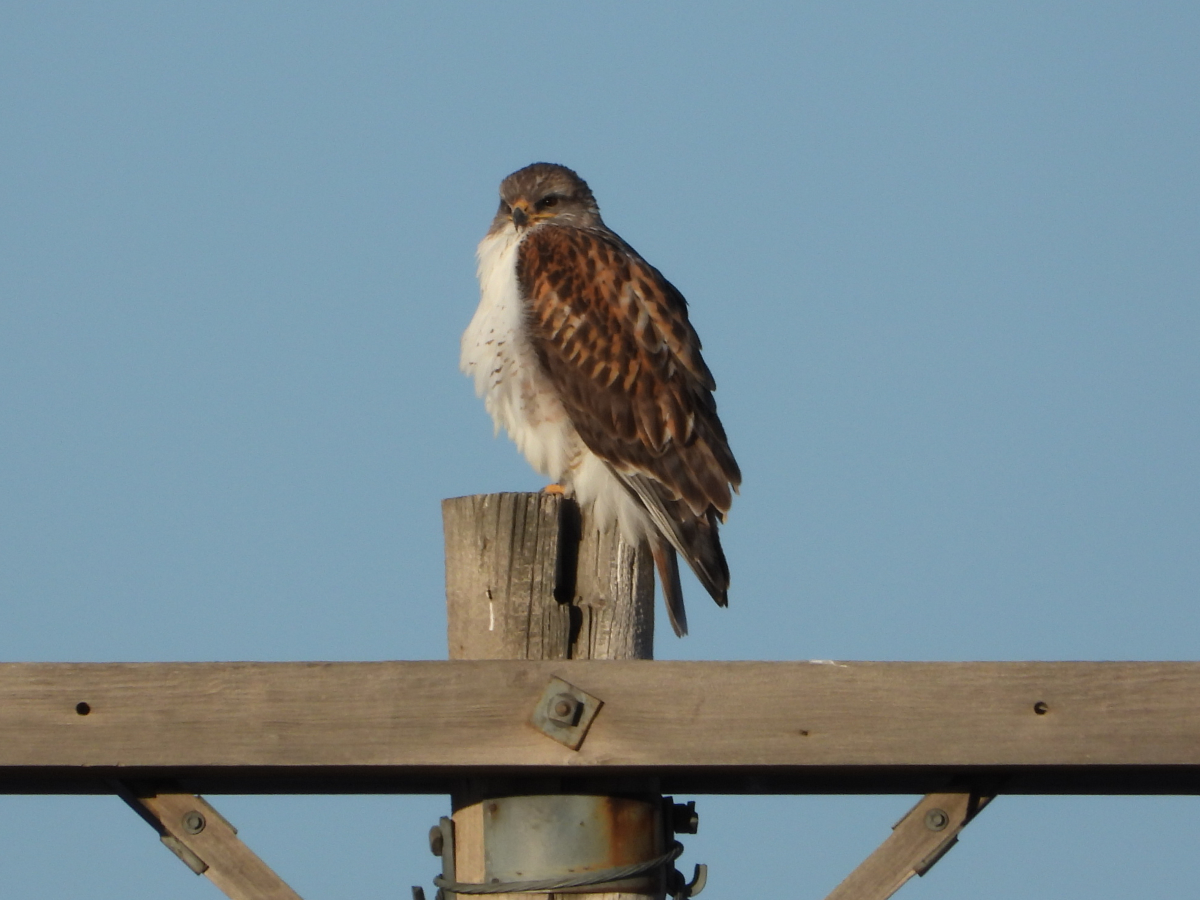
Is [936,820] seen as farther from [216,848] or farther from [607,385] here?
[607,385]

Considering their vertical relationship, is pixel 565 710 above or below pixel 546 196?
below

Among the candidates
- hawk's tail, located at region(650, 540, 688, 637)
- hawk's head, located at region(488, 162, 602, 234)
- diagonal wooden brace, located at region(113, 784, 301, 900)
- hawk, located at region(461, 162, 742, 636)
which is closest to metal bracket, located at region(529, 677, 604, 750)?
diagonal wooden brace, located at region(113, 784, 301, 900)

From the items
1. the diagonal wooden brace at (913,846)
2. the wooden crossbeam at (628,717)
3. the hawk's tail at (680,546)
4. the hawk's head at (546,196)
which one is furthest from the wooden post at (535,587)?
the hawk's head at (546,196)

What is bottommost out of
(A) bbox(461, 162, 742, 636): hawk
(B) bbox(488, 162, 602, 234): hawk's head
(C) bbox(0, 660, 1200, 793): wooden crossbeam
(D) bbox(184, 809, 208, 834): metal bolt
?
(D) bbox(184, 809, 208, 834): metal bolt

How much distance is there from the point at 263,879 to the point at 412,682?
1.36 ft

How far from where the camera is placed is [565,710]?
2.70 meters

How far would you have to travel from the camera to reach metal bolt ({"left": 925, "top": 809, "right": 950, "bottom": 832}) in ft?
9.16

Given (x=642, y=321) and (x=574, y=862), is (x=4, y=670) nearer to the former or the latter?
(x=574, y=862)

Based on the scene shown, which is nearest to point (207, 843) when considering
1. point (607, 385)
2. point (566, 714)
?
point (566, 714)

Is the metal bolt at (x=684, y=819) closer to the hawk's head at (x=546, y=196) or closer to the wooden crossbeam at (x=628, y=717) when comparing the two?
the wooden crossbeam at (x=628, y=717)

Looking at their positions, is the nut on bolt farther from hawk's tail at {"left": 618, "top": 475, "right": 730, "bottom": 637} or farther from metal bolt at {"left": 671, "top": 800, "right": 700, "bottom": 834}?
hawk's tail at {"left": 618, "top": 475, "right": 730, "bottom": 637}

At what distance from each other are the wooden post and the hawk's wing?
1213 mm

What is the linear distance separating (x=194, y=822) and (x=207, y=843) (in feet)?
0.14

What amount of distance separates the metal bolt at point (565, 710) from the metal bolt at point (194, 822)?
640 mm
